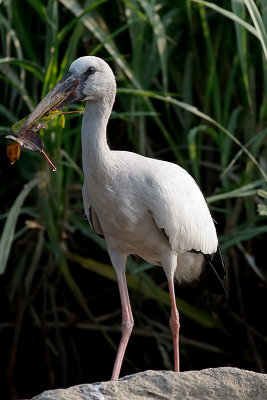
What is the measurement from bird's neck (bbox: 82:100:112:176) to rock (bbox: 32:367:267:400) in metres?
1.20

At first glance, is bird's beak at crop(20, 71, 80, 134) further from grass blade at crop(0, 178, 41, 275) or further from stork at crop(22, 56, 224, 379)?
grass blade at crop(0, 178, 41, 275)

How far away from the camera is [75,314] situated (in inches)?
241

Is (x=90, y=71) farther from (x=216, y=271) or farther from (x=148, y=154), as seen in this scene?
(x=148, y=154)

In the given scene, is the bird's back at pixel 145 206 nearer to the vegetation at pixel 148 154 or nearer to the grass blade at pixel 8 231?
the grass blade at pixel 8 231

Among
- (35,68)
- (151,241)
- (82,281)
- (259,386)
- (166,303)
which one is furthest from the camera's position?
(82,281)

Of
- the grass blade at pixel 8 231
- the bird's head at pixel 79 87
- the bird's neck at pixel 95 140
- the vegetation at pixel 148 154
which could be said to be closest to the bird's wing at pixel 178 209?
the bird's neck at pixel 95 140

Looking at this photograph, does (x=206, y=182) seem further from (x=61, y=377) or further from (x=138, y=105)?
(x=61, y=377)

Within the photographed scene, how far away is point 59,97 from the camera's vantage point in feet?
13.6

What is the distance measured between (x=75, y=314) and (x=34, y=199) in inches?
33.0

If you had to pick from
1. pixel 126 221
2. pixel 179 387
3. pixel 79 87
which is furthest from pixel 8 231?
pixel 179 387

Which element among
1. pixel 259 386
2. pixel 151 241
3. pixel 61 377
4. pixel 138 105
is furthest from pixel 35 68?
pixel 259 386

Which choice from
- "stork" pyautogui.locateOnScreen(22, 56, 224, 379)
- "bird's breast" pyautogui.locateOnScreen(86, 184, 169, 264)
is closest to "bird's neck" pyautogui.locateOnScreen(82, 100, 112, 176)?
"stork" pyautogui.locateOnScreen(22, 56, 224, 379)

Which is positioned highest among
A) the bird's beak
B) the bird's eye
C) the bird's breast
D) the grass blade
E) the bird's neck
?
the bird's eye

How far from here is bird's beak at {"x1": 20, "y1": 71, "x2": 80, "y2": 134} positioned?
4113 mm
